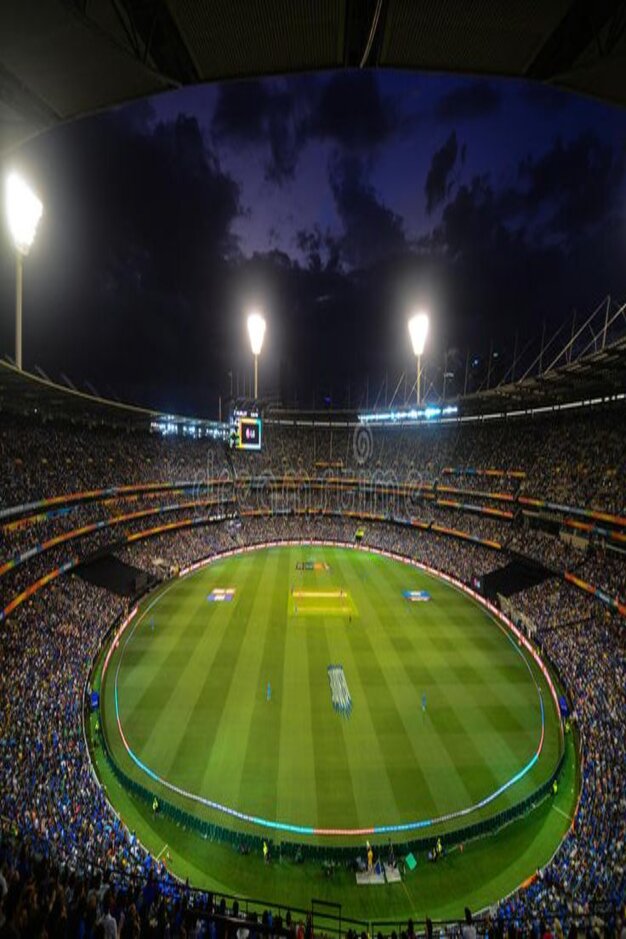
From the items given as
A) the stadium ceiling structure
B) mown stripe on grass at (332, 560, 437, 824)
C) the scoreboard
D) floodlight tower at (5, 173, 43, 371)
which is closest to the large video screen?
the scoreboard

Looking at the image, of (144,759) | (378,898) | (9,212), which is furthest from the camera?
(144,759)

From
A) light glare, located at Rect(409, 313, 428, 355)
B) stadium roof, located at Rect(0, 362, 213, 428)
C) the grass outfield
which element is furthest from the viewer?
light glare, located at Rect(409, 313, 428, 355)

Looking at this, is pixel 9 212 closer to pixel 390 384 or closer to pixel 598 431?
pixel 598 431

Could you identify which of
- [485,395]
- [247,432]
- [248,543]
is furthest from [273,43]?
[248,543]

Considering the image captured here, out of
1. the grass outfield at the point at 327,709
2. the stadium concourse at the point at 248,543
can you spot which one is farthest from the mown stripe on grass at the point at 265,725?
the stadium concourse at the point at 248,543

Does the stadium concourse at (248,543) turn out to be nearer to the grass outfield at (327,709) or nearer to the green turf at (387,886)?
the green turf at (387,886)

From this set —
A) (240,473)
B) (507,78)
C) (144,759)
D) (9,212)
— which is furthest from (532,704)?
(240,473)

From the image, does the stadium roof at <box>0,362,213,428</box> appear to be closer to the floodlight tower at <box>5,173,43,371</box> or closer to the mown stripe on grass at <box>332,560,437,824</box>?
the floodlight tower at <box>5,173,43,371</box>
